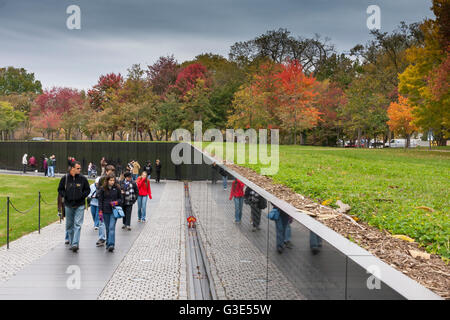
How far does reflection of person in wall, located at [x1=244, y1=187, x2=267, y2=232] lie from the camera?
4053 mm

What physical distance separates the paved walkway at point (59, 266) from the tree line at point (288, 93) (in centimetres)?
1609

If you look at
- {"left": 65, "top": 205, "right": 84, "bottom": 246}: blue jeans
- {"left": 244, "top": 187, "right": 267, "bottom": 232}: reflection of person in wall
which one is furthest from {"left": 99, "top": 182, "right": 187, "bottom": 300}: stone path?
{"left": 244, "top": 187, "right": 267, "bottom": 232}: reflection of person in wall

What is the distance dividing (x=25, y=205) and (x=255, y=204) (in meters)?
16.1

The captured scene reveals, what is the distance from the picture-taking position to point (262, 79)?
33.6m

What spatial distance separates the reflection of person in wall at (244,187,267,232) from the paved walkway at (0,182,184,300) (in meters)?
2.70

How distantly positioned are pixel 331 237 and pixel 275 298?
82cm

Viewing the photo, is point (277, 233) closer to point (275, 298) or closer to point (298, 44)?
point (275, 298)

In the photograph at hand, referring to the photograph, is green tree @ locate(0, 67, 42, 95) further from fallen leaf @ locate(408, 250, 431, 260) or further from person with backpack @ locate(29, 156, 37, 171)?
fallen leaf @ locate(408, 250, 431, 260)

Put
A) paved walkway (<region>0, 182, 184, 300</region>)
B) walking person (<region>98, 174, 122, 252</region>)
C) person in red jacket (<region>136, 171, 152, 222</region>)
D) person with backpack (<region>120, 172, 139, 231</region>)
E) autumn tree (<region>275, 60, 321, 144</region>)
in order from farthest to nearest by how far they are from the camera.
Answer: autumn tree (<region>275, 60, 321, 144</region>)
person in red jacket (<region>136, 171, 152, 222</region>)
person with backpack (<region>120, 172, 139, 231</region>)
walking person (<region>98, 174, 122, 252</region>)
paved walkway (<region>0, 182, 184, 300</region>)

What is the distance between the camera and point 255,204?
4371mm

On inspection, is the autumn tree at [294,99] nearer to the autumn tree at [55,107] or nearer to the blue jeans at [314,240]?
the blue jeans at [314,240]

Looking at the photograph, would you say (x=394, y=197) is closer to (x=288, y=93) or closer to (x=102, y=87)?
(x=288, y=93)

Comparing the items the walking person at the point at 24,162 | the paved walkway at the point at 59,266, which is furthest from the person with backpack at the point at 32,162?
the paved walkway at the point at 59,266

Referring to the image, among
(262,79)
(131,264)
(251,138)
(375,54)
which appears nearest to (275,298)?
(131,264)
